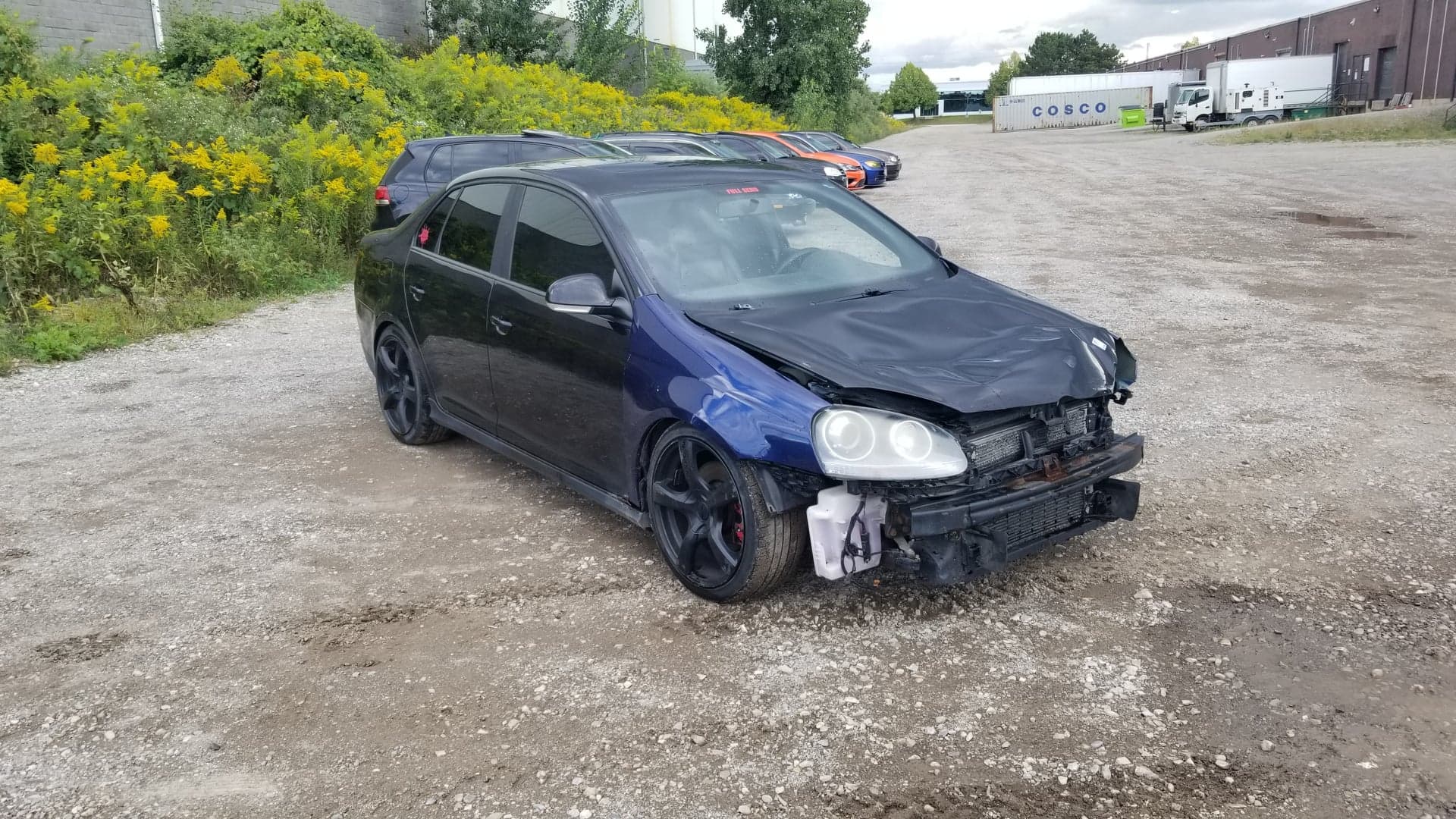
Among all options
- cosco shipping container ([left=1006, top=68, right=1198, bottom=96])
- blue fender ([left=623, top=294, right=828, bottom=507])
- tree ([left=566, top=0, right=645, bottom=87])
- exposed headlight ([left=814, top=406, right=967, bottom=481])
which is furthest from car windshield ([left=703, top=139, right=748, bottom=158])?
cosco shipping container ([left=1006, top=68, right=1198, bottom=96])

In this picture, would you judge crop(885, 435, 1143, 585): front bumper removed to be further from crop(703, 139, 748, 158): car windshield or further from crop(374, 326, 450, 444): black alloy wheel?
crop(703, 139, 748, 158): car windshield

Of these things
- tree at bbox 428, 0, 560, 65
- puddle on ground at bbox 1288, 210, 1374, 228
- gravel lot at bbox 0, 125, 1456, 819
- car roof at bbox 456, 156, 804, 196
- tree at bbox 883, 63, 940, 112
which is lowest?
gravel lot at bbox 0, 125, 1456, 819

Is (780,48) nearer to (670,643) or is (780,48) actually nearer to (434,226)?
(434,226)

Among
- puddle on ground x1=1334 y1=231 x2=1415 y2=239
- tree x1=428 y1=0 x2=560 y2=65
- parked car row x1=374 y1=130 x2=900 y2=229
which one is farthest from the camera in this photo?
tree x1=428 y1=0 x2=560 y2=65

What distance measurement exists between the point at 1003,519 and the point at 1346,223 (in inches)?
534

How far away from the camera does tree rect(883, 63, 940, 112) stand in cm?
15588

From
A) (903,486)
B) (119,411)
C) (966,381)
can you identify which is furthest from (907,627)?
(119,411)

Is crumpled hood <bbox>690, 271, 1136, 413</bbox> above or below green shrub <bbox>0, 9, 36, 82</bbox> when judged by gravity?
below

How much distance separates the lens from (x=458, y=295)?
17.5ft

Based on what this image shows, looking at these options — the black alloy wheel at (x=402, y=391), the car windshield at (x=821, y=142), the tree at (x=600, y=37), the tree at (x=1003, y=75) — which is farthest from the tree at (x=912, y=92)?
the black alloy wheel at (x=402, y=391)

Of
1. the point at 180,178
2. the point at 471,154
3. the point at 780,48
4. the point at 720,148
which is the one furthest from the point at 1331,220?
the point at 780,48

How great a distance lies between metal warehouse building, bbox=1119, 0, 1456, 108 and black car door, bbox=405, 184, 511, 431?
57.0 m

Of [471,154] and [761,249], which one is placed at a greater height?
[471,154]

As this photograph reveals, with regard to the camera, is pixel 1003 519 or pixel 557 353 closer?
pixel 1003 519
